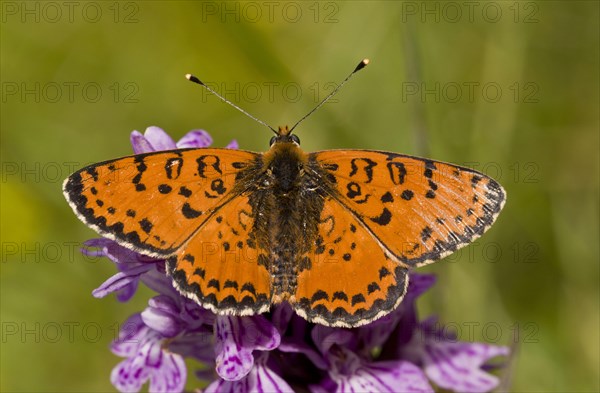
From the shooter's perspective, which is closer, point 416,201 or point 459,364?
point 416,201

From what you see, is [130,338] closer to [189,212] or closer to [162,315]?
[162,315]

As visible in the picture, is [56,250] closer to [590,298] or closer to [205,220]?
[205,220]

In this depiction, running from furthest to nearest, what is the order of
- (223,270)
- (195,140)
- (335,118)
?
(335,118), (195,140), (223,270)

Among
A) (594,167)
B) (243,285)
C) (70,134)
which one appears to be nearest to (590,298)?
(594,167)

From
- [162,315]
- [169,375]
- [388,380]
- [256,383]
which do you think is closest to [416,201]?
[388,380]

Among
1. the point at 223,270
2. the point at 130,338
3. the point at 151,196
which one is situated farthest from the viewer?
the point at 130,338

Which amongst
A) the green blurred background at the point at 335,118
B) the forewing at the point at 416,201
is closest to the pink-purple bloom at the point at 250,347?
the forewing at the point at 416,201
